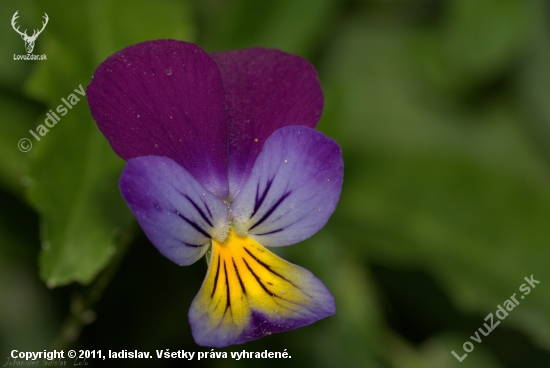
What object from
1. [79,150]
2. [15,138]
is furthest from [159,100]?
[15,138]

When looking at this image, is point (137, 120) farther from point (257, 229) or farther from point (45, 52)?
point (45, 52)

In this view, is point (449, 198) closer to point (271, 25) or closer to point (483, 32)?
point (483, 32)

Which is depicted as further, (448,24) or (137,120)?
(448,24)

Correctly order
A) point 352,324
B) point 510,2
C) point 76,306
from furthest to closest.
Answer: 1. point 510,2
2. point 352,324
3. point 76,306

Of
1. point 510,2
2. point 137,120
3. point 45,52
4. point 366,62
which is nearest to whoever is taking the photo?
point 137,120

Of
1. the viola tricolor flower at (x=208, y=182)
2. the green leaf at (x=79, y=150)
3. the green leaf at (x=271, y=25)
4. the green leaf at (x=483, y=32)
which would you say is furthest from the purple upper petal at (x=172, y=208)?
the green leaf at (x=483, y=32)

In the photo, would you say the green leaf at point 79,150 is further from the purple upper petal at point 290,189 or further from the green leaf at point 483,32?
the green leaf at point 483,32

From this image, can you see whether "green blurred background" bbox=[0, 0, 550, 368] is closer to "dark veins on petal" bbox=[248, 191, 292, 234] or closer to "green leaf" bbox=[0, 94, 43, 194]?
"green leaf" bbox=[0, 94, 43, 194]

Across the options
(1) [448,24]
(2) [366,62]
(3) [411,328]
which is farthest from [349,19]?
(3) [411,328]

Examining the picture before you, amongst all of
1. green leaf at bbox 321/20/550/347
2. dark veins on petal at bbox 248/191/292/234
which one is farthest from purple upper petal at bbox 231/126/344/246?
green leaf at bbox 321/20/550/347
